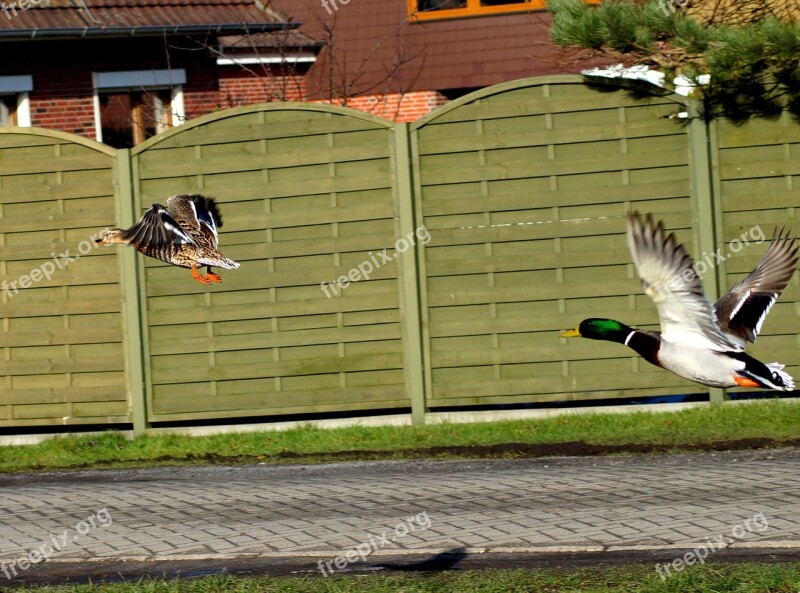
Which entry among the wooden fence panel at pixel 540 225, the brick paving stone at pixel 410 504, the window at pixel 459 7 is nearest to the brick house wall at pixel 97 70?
the window at pixel 459 7

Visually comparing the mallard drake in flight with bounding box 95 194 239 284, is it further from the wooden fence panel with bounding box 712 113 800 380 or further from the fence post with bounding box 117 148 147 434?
the wooden fence panel with bounding box 712 113 800 380

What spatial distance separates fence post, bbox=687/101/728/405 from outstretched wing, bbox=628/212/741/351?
7.65m

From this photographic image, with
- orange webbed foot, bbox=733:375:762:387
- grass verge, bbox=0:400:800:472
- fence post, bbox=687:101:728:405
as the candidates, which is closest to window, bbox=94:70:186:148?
grass verge, bbox=0:400:800:472

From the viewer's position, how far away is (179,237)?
153 inches

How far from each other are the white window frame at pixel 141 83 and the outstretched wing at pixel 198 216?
15815 mm

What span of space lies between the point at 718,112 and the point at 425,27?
37.1 feet

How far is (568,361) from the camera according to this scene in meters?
11.7

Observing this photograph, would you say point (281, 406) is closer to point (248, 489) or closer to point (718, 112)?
point (248, 489)

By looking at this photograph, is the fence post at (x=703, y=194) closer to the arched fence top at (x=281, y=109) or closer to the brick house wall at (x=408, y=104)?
the arched fence top at (x=281, y=109)

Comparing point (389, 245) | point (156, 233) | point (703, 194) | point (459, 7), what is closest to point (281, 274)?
point (389, 245)

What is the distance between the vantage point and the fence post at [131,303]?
11820 millimetres

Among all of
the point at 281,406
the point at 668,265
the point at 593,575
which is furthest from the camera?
the point at 281,406

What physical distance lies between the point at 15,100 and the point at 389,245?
10337mm

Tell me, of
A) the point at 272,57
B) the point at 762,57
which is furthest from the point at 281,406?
the point at 272,57
